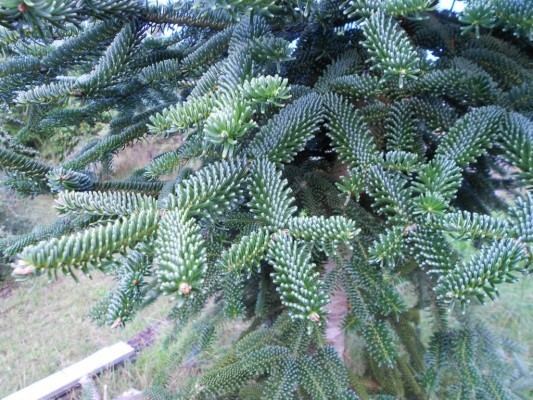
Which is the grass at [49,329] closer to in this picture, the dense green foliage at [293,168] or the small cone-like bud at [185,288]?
the dense green foliage at [293,168]

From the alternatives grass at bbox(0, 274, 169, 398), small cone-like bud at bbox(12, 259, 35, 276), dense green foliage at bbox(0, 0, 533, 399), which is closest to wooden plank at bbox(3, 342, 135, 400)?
grass at bbox(0, 274, 169, 398)

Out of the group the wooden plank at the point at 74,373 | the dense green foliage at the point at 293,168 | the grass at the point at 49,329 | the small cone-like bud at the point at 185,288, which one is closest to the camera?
the small cone-like bud at the point at 185,288

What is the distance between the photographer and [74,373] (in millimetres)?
2234

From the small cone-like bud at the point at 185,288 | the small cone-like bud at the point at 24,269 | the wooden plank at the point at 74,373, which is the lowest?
the wooden plank at the point at 74,373

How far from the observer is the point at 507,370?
1208 millimetres

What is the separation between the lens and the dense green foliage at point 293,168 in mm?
542

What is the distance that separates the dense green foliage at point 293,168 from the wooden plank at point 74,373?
1.36 meters

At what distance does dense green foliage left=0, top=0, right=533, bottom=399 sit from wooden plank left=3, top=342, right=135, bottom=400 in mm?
1359

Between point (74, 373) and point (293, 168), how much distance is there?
189 centimetres

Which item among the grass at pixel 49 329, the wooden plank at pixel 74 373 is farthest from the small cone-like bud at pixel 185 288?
the grass at pixel 49 329

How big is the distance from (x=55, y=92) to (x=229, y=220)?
370 millimetres

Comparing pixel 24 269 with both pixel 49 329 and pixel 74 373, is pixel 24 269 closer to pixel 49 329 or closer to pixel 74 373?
pixel 74 373

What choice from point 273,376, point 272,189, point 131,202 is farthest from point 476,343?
point 131,202

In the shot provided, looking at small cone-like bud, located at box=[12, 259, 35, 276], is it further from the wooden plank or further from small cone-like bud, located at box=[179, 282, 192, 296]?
the wooden plank
